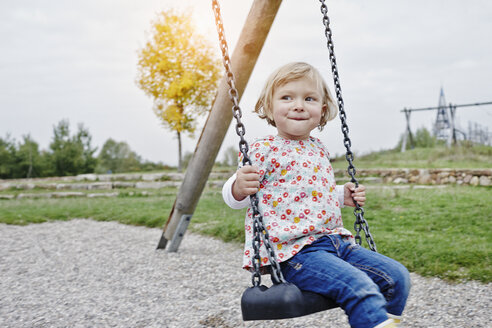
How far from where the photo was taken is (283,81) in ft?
7.01

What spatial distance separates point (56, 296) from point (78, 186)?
37.9ft

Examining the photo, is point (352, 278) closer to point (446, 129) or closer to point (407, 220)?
point (407, 220)

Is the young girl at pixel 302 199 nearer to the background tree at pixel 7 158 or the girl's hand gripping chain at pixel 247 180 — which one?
the girl's hand gripping chain at pixel 247 180

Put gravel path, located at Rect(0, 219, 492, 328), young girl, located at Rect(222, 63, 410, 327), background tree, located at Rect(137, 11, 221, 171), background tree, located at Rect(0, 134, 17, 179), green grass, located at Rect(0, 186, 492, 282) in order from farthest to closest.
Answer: background tree, located at Rect(0, 134, 17, 179) → background tree, located at Rect(137, 11, 221, 171) → green grass, located at Rect(0, 186, 492, 282) → gravel path, located at Rect(0, 219, 492, 328) → young girl, located at Rect(222, 63, 410, 327)

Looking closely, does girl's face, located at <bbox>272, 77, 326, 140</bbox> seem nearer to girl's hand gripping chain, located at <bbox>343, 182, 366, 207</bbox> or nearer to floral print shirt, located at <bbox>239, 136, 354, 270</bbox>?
floral print shirt, located at <bbox>239, 136, 354, 270</bbox>

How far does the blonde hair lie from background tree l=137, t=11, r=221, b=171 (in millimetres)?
13283

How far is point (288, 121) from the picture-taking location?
2.14 metres

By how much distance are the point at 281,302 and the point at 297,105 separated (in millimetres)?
908

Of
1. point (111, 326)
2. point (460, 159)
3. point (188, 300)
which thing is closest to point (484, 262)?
point (188, 300)

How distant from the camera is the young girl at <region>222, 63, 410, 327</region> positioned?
191 centimetres

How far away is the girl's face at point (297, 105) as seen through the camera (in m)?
2.12

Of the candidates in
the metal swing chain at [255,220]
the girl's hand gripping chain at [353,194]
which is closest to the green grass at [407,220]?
the girl's hand gripping chain at [353,194]

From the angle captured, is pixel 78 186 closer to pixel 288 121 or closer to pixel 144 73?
pixel 144 73

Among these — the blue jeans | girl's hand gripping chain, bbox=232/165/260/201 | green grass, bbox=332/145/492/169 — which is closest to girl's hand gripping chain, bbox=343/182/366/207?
the blue jeans
